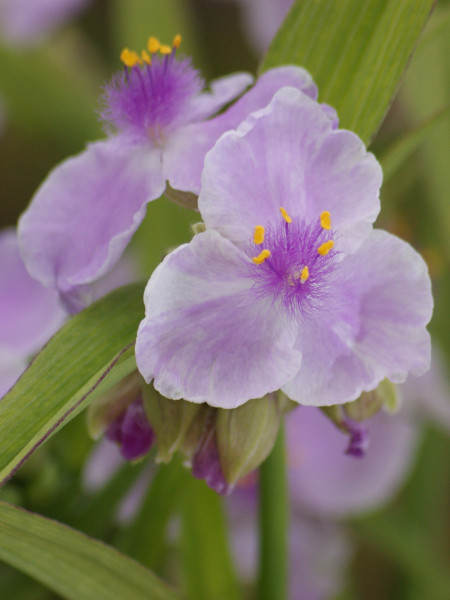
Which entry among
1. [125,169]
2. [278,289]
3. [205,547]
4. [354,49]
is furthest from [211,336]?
[205,547]

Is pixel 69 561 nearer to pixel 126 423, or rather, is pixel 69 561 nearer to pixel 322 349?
pixel 126 423

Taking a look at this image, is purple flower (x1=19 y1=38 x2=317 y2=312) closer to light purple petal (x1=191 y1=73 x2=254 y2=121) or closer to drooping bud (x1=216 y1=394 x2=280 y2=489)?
light purple petal (x1=191 y1=73 x2=254 y2=121)

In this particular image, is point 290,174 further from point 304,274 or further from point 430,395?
point 430,395

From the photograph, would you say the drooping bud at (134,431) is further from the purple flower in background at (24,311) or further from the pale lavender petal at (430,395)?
the pale lavender petal at (430,395)

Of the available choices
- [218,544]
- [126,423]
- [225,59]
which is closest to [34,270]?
[126,423]

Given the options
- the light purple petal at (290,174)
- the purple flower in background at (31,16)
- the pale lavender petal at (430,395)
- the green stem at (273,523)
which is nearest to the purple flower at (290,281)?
the light purple petal at (290,174)
